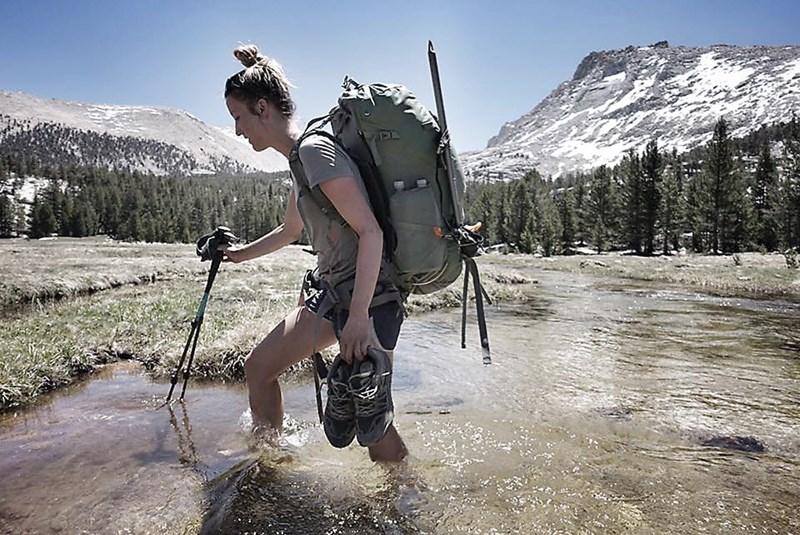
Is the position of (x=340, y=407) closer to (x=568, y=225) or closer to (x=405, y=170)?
(x=405, y=170)

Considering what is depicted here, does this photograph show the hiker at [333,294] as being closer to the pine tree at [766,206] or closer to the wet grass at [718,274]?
the wet grass at [718,274]

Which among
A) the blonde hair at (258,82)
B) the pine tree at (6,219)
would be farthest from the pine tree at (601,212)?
the pine tree at (6,219)

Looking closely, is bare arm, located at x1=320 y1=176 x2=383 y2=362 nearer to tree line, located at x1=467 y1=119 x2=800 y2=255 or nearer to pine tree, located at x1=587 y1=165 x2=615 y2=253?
tree line, located at x1=467 y1=119 x2=800 y2=255

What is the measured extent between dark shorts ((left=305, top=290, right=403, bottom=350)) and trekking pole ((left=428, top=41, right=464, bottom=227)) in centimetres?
79

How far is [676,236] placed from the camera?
77562 millimetres

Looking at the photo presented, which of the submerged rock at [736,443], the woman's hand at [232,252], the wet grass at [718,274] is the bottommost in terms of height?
the wet grass at [718,274]

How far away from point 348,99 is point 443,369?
6.02 metres

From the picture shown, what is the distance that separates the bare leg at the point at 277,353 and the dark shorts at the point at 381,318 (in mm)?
120

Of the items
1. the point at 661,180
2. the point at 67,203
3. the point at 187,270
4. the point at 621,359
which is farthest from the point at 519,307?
the point at 67,203

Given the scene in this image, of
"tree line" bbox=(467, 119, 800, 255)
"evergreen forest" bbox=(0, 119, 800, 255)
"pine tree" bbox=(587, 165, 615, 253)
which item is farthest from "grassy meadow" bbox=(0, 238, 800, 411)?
"pine tree" bbox=(587, 165, 615, 253)

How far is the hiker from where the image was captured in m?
3.16

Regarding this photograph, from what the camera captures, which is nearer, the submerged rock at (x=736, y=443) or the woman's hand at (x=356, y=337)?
the woman's hand at (x=356, y=337)

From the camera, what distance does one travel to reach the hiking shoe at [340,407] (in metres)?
3.32

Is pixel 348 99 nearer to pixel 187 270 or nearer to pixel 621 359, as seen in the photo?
pixel 621 359
